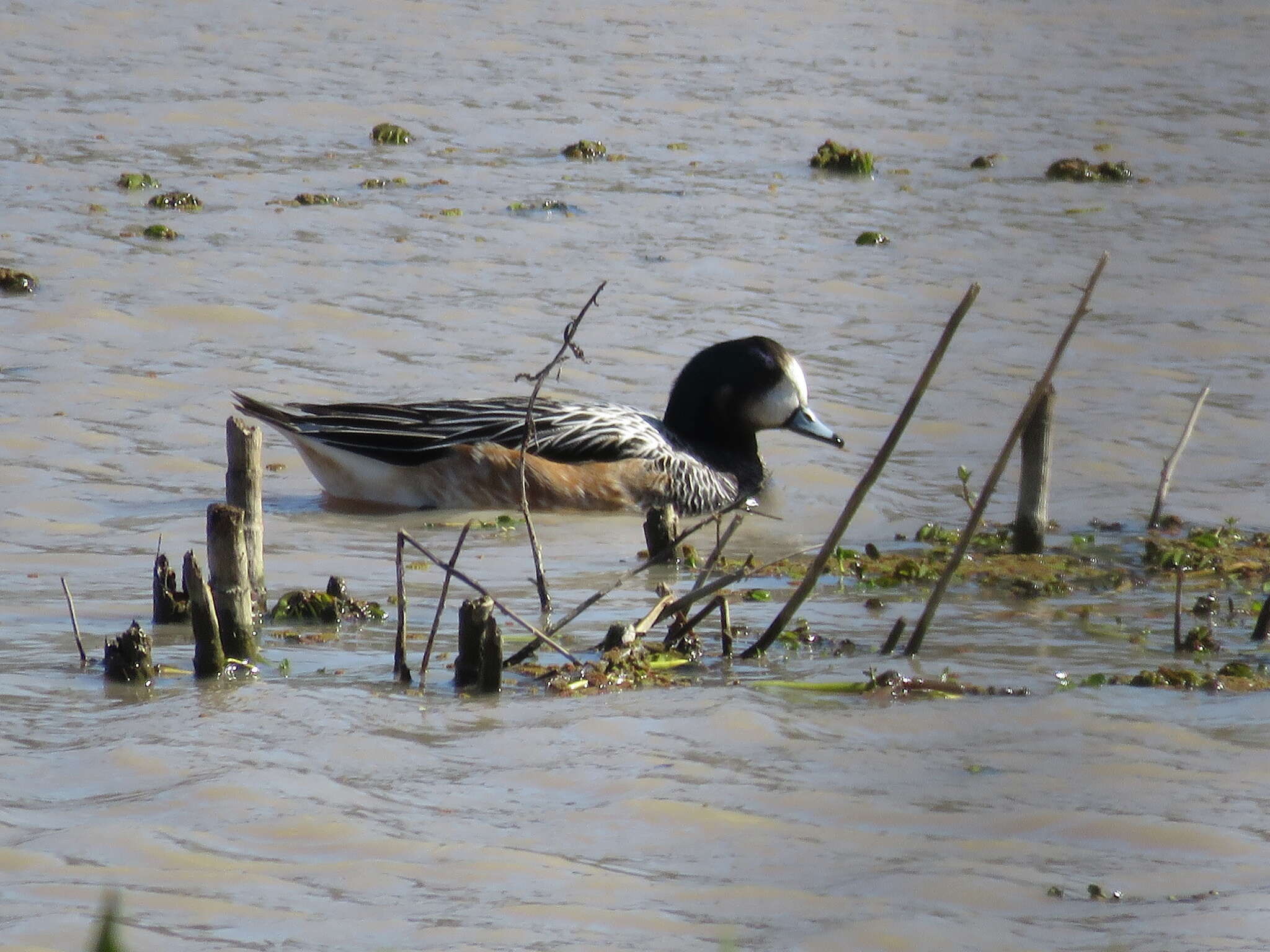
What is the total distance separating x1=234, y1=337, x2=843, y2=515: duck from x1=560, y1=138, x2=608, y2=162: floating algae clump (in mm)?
7433

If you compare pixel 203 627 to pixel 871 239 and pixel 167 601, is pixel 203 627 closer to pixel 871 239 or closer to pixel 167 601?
pixel 167 601

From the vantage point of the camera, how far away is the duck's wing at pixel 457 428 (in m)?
9.47

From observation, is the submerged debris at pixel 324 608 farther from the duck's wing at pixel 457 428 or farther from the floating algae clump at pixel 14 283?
the floating algae clump at pixel 14 283

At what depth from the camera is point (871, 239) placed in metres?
15.2

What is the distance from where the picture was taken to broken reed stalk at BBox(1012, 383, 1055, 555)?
752cm

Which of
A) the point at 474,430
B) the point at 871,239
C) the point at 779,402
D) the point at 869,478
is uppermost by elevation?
the point at 871,239

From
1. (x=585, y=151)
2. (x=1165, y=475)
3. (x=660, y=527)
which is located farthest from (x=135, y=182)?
(x=1165, y=475)

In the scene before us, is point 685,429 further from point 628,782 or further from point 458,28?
point 458,28

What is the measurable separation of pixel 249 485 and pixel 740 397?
4.06 meters

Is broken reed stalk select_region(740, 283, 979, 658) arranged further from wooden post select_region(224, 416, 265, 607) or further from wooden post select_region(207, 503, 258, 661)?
wooden post select_region(224, 416, 265, 607)

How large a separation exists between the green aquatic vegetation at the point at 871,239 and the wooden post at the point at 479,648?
9.83m

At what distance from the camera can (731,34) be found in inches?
914

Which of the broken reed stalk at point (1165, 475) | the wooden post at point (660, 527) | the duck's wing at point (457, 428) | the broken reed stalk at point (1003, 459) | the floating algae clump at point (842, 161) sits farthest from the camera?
the floating algae clump at point (842, 161)

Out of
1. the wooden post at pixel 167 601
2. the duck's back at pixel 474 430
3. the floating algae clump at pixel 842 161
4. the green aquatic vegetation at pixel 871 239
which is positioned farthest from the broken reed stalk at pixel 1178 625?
the floating algae clump at pixel 842 161
